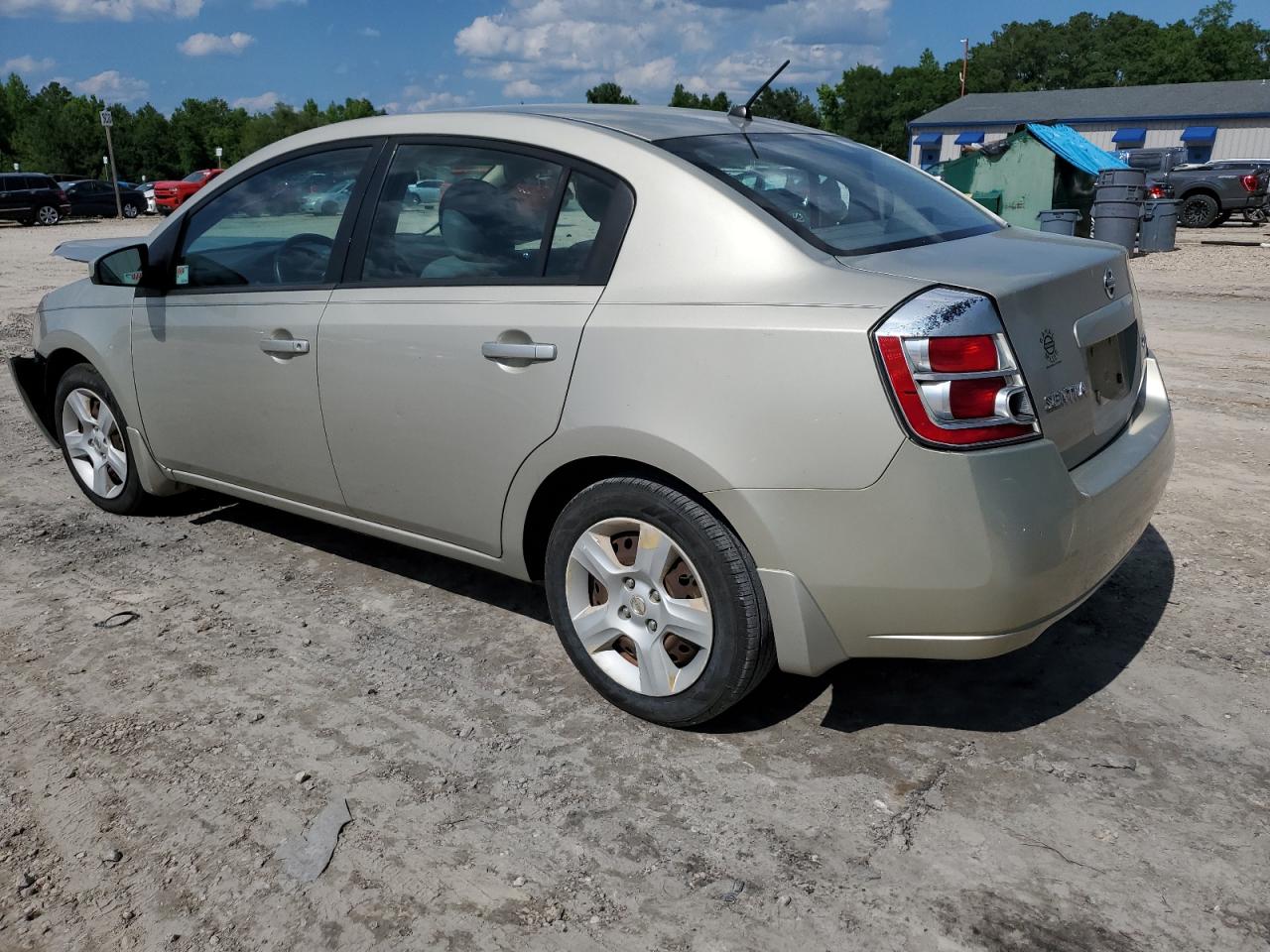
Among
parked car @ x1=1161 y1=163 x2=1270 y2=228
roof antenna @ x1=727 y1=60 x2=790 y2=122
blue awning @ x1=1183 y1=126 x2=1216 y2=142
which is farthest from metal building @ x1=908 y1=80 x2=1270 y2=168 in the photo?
roof antenna @ x1=727 y1=60 x2=790 y2=122

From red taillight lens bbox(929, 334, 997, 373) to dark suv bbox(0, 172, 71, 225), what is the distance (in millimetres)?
38141

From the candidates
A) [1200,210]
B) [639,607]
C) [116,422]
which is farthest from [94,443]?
[1200,210]

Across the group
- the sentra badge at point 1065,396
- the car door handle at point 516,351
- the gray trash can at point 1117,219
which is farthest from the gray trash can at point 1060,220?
the car door handle at point 516,351

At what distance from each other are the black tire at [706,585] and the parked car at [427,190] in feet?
3.84

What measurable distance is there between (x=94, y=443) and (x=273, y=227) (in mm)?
1709

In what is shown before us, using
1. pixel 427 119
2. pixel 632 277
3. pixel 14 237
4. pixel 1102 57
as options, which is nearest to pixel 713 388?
pixel 632 277

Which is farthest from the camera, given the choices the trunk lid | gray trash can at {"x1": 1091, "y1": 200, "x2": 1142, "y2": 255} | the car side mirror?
gray trash can at {"x1": 1091, "y1": 200, "x2": 1142, "y2": 255}

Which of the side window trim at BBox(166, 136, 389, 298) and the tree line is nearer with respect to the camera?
the side window trim at BBox(166, 136, 389, 298)

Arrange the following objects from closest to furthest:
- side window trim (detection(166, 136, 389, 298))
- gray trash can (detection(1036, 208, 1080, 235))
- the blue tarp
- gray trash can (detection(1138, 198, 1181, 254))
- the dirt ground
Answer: the dirt ground → side window trim (detection(166, 136, 389, 298)) → gray trash can (detection(1036, 208, 1080, 235)) → gray trash can (detection(1138, 198, 1181, 254)) → the blue tarp

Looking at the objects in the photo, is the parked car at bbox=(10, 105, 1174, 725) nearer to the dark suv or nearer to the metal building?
the dark suv

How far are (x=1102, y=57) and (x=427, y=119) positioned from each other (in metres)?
120

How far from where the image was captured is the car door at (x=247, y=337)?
12.8ft

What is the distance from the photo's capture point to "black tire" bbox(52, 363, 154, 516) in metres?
4.94

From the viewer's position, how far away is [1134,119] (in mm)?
60312
